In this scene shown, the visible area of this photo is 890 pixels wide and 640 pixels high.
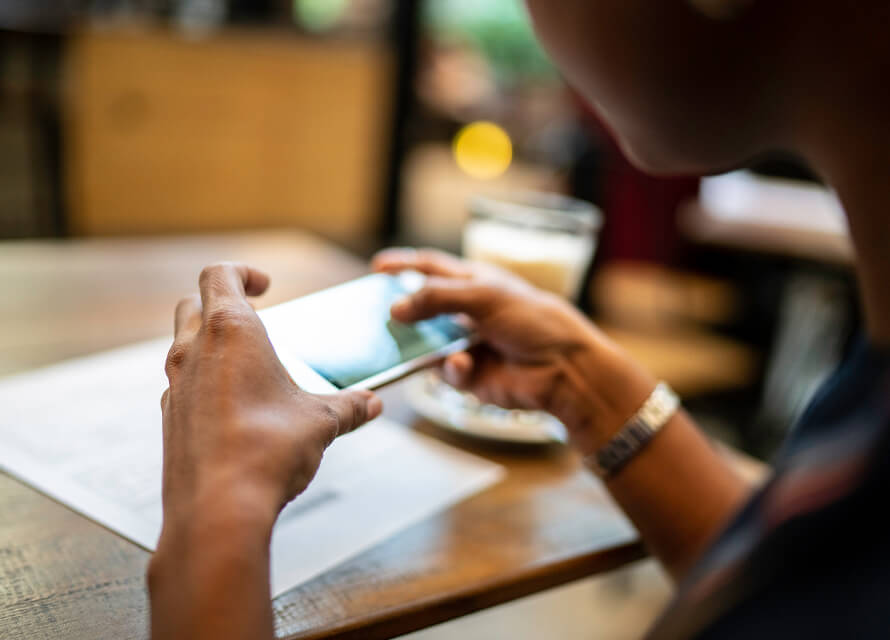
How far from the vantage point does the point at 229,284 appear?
521 millimetres

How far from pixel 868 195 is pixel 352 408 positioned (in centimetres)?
31

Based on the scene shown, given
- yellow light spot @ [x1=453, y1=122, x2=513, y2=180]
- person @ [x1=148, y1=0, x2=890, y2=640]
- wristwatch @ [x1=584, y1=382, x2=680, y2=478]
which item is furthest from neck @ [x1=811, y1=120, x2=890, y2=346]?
yellow light spot @ [x1=453, y1=122, x2=513, y2=180]

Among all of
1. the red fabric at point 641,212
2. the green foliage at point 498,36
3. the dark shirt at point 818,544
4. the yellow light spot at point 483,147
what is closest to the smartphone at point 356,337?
the dark shirt at point 818,544

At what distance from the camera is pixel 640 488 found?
0.66 m

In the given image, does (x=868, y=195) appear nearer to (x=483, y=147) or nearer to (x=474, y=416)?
(x=474, y=416)

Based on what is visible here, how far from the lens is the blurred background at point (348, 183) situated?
2424 millimetres

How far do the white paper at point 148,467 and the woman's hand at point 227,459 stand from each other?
10 cm

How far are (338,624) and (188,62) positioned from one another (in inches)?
112

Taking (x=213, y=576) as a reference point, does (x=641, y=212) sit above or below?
below

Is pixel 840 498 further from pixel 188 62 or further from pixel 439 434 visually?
pixel 188 62

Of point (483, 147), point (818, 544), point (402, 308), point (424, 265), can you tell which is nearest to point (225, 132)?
point (483, 147)

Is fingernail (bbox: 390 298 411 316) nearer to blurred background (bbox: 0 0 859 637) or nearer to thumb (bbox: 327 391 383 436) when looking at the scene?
thumb (bbox: 327 391 383 436)

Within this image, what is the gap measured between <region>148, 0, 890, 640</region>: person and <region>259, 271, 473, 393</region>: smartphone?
4 centimetres

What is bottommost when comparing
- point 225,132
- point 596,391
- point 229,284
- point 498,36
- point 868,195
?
point 225,132
